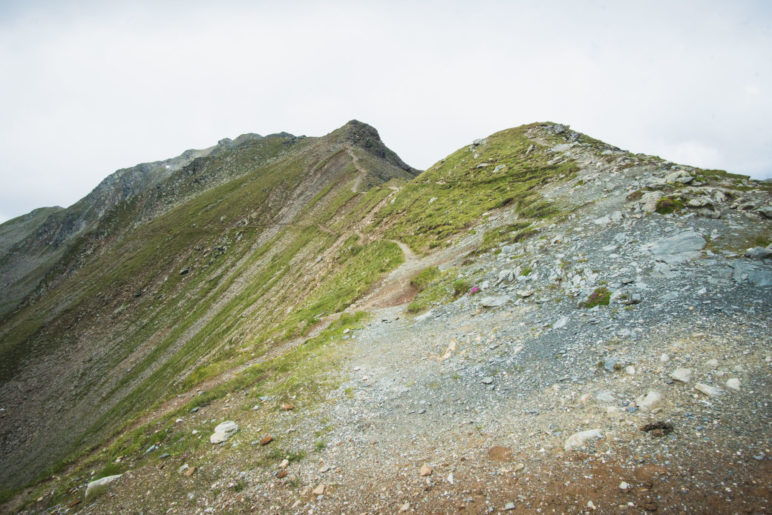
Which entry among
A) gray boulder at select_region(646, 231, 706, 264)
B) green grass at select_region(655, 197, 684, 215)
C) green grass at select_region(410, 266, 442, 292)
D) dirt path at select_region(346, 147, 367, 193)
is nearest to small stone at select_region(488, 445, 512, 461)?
gray boulder at select_region(646, 231, 706, 264)

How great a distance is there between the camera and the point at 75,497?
13406 millimetres

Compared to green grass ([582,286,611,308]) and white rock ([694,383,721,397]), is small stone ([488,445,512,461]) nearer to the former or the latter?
white rock ([694,383,721,397])

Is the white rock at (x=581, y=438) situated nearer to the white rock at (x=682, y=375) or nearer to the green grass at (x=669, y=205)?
the white rock at (x=682, y=375)

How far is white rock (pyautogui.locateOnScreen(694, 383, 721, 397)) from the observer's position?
8691mm

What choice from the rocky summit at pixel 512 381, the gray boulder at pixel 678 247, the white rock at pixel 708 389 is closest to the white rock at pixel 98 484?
the rocky summit at pixel 512 381

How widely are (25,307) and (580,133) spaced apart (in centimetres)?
19568

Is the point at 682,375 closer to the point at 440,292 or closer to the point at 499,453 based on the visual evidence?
the point at 499,453

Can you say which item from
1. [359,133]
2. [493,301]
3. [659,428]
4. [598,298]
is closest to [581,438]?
[659,428]

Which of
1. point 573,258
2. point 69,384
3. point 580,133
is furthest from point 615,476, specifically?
point 69,384

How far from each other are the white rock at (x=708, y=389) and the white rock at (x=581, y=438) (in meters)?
3.17

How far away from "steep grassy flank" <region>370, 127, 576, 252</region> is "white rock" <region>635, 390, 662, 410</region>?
22.1 m

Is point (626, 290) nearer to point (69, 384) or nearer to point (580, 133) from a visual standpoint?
point (580, 133)

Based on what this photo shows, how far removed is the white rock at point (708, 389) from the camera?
8691mm

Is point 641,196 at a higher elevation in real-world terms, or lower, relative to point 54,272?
lower
